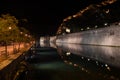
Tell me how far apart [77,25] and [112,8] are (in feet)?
123

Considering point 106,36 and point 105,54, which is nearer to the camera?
point 105,54

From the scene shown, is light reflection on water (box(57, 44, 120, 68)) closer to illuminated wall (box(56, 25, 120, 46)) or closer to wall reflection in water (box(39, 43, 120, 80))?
wall reflection in water (box(39, 43, 120, 80))

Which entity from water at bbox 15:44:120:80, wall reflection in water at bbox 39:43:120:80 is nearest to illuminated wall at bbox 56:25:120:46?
wall reflection in water at bbox 39:43:120:80

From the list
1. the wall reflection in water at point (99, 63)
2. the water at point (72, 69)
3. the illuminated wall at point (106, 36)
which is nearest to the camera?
the water at point (72, 69)

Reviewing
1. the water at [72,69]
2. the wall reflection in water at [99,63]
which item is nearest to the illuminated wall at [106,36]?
the wall reflection in water at [99,63]

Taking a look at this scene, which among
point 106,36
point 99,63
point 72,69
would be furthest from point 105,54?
point 106,36

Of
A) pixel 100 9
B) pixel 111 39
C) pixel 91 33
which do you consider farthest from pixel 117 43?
pixel 100 9

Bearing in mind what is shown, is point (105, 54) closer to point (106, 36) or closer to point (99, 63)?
point (99, 63)

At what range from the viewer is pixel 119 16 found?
126500 millimetres

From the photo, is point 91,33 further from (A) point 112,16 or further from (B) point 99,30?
(A) point 112,16

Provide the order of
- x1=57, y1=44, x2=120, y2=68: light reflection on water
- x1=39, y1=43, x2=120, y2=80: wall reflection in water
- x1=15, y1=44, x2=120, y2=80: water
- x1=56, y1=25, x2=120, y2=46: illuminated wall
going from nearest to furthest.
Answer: x1=15, y1=44, x2=120, y2=80: water
x1=39, y1=43, x2=120, y2=80: wall reflection in water
x1=57, y1=44, x2=120, y2=68: light reflection on water
x1=56, y1=25, x2=120, y2=46: illuminated wall

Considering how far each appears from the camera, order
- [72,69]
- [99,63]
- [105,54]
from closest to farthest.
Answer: [72,69]
[99,63]
[105,54]

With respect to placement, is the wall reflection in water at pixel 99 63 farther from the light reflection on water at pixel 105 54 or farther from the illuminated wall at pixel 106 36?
the illuminated wall at pixel 106 36

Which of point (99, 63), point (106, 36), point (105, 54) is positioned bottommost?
point (99, 63)
